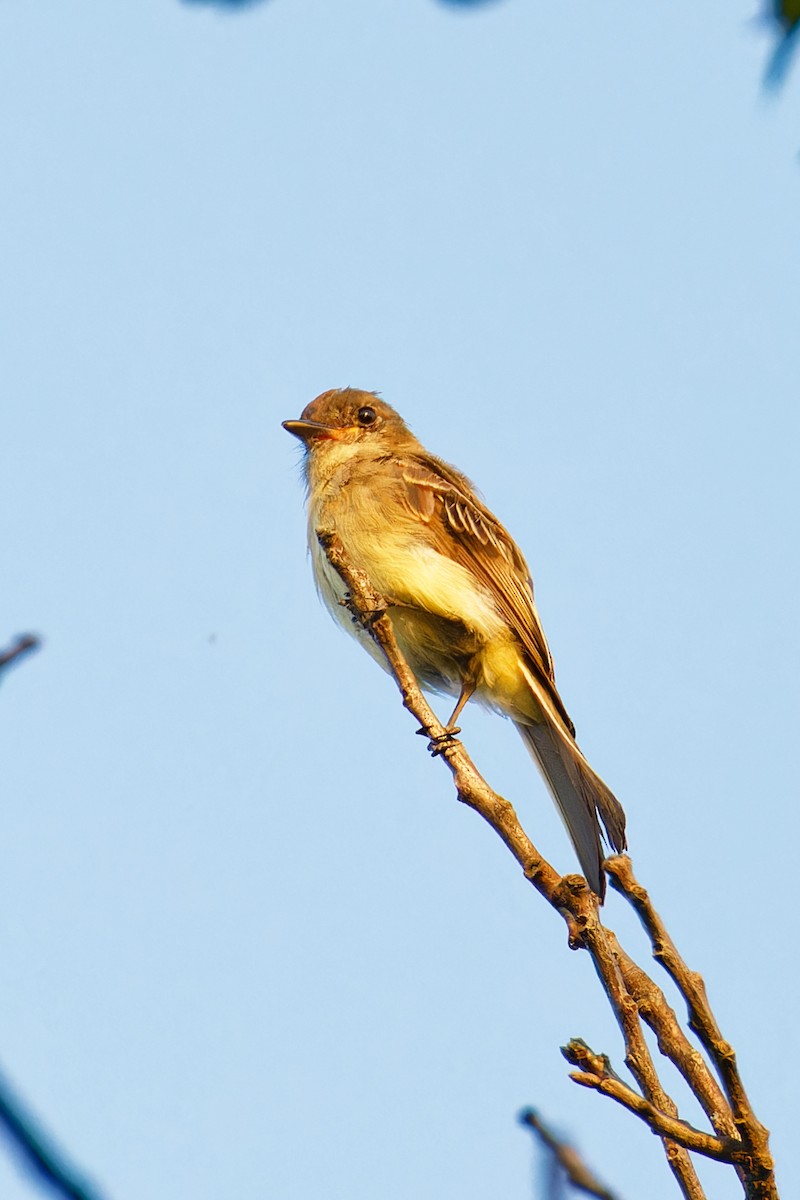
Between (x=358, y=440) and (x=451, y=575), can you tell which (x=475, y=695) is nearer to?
(x=451, y=575)

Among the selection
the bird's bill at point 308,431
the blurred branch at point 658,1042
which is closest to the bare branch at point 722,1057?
the blurred branch at point 658,1042

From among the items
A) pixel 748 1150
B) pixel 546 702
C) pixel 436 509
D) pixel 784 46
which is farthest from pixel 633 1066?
pixel 436 509

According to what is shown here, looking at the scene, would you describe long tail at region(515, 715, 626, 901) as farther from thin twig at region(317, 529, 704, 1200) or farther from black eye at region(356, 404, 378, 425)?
black eye at region(356, 404, 378, 425)

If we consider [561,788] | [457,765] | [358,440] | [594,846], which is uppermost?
[358,440]

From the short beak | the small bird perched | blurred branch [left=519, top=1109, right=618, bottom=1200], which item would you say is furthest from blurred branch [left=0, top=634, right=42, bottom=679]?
the short beak

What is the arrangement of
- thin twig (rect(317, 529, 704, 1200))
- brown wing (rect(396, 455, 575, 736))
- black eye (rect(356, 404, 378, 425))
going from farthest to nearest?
1. black eye (rect(356, 404, 378, 425))
2. brown wing (rect(396, 455, 575, 736))
3. thin twig (rect(317, 529, 704, 1200))

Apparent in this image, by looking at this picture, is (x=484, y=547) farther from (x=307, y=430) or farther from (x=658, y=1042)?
(x=658, y=1042)

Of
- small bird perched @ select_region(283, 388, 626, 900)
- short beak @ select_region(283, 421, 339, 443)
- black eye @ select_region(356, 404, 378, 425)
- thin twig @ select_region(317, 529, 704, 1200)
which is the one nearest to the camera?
thin twig @ select_region(317, 529, 704, 1200)
